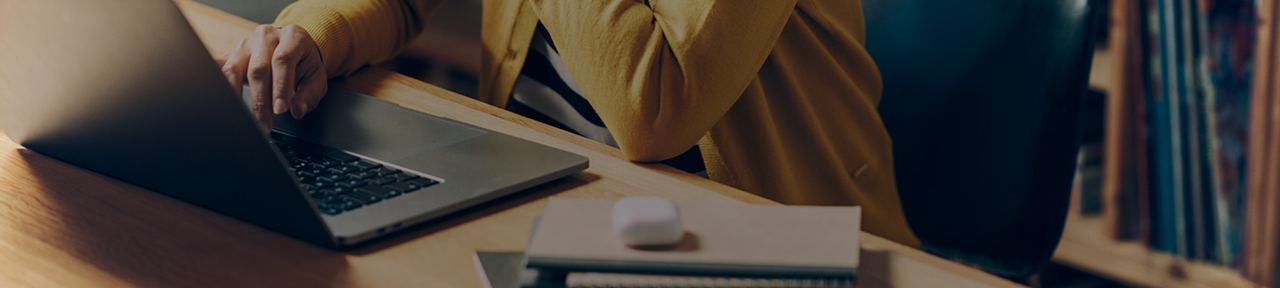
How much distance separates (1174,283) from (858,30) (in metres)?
0.84

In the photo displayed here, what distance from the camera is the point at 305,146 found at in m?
0.52

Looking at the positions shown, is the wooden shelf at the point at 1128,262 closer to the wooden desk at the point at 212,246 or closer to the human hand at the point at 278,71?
the wooden desk at the point at 212,246

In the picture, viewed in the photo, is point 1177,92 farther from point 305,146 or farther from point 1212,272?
point 305,146

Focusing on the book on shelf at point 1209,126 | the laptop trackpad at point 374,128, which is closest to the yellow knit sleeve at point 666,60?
the laptop trackpad at point 374,128

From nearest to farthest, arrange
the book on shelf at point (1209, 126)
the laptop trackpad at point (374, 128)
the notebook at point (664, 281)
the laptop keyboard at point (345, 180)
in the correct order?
the notebook at point (664, 281) → the laptop keyboard at point (345, 180) → the laptop trackpad at point (374, 128) → the book on shelf at point (1209, 126)

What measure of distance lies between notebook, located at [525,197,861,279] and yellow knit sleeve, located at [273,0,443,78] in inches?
18.7

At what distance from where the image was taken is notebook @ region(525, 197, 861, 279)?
297mm

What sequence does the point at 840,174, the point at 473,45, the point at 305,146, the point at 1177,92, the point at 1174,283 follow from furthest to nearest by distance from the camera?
the point at 473,45 < the point at 1174,283 < the point at 1177,92 < the point at 840,174 < the point at 305,146

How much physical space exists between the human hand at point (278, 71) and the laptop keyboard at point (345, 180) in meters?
0.12

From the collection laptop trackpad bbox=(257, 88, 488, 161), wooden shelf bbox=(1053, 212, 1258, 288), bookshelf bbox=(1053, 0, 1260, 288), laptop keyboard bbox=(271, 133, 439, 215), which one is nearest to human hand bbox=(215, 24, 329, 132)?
laptop trackpad bbox=(257, 88, 488, 161)

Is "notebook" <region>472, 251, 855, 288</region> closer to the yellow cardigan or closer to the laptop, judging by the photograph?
the laptop

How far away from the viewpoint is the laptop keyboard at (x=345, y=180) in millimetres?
395

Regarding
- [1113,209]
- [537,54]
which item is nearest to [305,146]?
[537,54]

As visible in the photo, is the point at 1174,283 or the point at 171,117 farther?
the point at 1174,283
